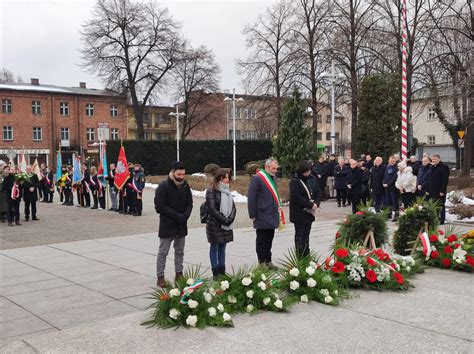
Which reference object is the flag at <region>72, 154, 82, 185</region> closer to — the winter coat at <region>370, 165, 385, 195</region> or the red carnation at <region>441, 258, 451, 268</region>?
the winter coat at <region>370, 165, 385, 195</region>

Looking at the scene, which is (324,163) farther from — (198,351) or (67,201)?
(198,351)

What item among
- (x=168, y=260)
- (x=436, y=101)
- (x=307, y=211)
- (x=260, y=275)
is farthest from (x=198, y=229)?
(x=436, y=101)

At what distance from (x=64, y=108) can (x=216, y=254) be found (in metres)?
59.3

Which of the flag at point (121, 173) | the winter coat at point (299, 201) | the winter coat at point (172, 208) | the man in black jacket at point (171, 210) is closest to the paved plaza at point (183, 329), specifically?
the man in black jacket at point (171, 210)

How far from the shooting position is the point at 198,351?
492 centimetres

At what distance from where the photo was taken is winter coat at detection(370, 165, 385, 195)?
15.5 meters

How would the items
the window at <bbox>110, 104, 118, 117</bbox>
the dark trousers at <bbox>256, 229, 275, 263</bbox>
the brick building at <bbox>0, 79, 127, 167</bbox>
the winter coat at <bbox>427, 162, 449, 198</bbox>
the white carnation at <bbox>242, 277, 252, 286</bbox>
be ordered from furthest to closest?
1. the window at <bbox>110, 104, 118, 117</bbox>
2. the brick building at <bbox>0, 79, 127, 167</bbox>
3. the winter coat at <bbox>427, 162, 449, 198</bbox>
4. the dark trousers at <bbox>256, 229, 275, 263</bbox>
5. the white carnation at <bbox>242, 277, 252, 286</bbox>

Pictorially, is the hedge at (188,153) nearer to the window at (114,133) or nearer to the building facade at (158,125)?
the window at (114,133)

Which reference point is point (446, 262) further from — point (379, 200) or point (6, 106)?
point (6, 106)

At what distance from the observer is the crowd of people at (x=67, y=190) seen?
53.6ft

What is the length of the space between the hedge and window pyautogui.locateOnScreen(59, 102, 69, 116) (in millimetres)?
23332

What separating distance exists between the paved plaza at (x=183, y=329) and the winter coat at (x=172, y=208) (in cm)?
93

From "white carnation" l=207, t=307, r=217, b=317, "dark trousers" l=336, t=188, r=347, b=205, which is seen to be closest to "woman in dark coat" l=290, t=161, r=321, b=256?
"white carnation" l=207, t=307, r=217, b=317

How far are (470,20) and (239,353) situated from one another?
25914 millimetres
